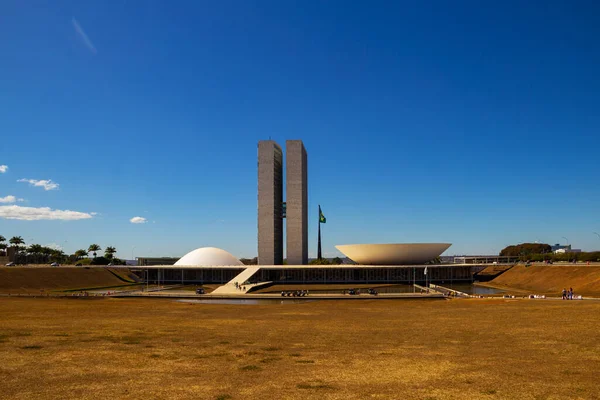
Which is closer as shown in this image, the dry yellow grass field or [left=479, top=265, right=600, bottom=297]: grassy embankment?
the dry yellow grass field

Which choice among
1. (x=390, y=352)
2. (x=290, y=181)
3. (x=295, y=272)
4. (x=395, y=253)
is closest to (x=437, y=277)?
(x=395, y=253)

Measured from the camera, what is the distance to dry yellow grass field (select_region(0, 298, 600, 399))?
42.8ft

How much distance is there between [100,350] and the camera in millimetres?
18672

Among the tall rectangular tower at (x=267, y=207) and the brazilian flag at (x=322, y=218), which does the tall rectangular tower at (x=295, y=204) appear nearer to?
A: the tall rectangular tower at (x=267, y=207)

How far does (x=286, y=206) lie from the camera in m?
106

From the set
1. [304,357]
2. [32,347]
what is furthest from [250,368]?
[32,347]

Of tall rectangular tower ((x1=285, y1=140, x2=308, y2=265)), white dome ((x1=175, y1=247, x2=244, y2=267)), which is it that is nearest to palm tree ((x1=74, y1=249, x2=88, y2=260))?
white dome ((x1=175, y1=247, x2=244, y2=267))

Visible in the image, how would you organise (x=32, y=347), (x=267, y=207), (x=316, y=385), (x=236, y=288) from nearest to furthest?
(x=316, y=385) → (x=32, y=347) → (x=236, y=288) → (x=267, y=207)

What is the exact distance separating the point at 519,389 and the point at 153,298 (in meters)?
46.3

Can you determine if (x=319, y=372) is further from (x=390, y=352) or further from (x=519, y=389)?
(x=519, y=389)

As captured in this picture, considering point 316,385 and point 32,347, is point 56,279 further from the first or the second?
point 316,385

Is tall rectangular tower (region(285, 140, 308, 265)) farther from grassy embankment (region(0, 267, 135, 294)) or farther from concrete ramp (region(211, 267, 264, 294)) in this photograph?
grassy embankment (region(0, 267, 135, 294))

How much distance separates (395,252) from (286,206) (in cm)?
2971

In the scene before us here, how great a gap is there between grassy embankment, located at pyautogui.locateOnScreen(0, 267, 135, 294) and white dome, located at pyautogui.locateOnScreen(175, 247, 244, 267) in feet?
42.0
